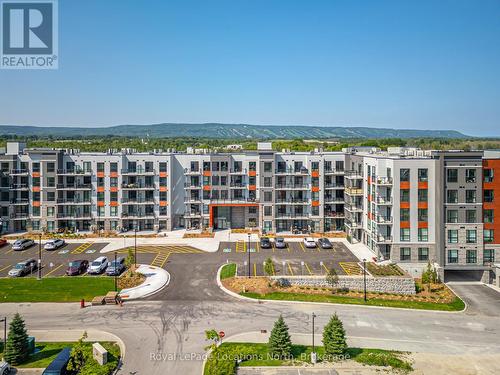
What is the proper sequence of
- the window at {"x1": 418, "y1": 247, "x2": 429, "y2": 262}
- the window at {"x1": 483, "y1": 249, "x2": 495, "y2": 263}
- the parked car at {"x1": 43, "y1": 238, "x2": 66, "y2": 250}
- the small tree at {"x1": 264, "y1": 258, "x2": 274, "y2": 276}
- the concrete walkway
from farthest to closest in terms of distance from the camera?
the parked car at {"x1": 43, "y1": 238, "x2": 66, "y2": 250}
the window at {"x1": 418, "y1": 247, "x2": 429, "y2": 262}
the window at {"x1": 483, "y1": 249, "x2": 495, "y2": 263}
the small tree at {"x1": 264, "y1": 258, "x2": 274, "y2": 276}
the concrete walkway

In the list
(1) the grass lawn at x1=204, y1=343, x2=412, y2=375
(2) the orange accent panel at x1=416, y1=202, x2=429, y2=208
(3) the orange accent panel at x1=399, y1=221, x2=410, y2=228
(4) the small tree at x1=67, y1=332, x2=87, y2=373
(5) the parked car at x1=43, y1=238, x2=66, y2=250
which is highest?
(2) the orange accent panel at x1=416, y1=202, x2=429, y2=208

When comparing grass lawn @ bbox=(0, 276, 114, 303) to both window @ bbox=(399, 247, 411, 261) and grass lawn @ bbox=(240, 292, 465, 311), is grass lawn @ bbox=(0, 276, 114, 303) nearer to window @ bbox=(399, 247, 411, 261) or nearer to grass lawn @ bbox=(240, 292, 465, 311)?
grass lawn @ bbox=(240, 292, 465, 311)

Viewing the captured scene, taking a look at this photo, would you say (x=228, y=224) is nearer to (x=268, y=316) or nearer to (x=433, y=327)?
(x=268, y=316)

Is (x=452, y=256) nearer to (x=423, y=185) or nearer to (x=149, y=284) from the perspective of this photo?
(x=423, y=185)

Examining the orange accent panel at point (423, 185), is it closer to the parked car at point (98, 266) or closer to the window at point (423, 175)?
the window at point (423, 175)

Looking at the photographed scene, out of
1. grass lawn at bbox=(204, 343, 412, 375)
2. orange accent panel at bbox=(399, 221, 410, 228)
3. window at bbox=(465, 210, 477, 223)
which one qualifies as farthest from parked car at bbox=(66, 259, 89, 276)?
window at bbox=(465, 210, 477, 223)

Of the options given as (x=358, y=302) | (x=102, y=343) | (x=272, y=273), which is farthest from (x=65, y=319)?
(x=358, y=302)

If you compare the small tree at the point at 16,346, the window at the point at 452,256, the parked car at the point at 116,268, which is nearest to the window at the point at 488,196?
the window at the point at 452,256
